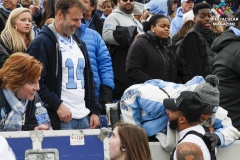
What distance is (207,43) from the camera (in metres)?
10.8

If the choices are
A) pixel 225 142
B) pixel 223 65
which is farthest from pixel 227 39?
pixel 225 142

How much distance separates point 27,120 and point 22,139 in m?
0.81

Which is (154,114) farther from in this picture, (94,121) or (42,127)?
(42,127)

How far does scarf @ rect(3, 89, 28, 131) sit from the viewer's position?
6.73 meters

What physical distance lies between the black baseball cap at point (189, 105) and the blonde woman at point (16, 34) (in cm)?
201

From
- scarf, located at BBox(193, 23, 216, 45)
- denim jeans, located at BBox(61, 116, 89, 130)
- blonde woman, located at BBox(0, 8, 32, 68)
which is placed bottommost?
scarf, located at BBox(193, 23, 216, 45)

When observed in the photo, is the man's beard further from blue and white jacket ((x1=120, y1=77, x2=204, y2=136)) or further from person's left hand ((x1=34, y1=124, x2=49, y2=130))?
person's left hand ((x1=34, y1=124, x2=49, y2=130))

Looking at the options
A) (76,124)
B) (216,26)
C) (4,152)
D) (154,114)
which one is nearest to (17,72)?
(76,124)

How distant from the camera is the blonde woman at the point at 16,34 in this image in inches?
335

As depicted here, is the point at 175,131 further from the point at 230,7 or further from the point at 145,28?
the point at 230,7

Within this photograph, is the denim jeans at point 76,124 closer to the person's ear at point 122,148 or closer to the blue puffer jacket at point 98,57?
the blue puffer jacket at point 98,57

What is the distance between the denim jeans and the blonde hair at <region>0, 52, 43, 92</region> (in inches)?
41.9

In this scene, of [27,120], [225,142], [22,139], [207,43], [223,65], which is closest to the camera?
[22,139]

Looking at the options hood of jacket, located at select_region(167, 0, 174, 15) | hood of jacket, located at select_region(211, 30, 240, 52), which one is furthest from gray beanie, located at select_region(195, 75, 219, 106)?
hood of jacket, located at select_region(167, 0, 174, 15)
